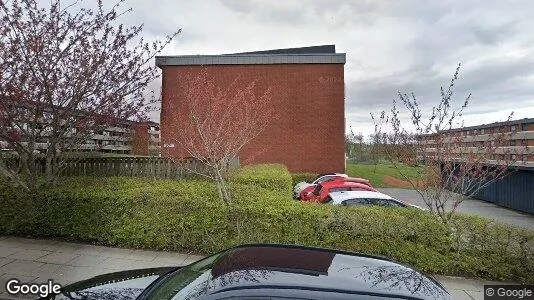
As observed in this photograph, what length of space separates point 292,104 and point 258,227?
1423 centimetres

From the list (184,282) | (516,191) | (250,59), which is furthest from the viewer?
(250,59)

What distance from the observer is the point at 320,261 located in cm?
252

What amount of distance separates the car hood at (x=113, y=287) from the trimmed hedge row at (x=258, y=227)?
8.21 feet

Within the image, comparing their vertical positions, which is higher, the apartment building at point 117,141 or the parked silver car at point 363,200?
the apartment building at point 117,141

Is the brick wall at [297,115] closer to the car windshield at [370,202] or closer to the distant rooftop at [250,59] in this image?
the distant rooftop at [250,59]

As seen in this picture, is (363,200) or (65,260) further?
(363,200)

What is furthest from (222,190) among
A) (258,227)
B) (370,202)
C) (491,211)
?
(491,211)

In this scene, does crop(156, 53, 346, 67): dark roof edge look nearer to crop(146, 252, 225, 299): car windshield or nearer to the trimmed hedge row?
the trimmed hedge row

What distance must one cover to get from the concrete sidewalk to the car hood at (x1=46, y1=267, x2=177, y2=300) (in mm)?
1683

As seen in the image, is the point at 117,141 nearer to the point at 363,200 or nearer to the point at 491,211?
the point at 363,200

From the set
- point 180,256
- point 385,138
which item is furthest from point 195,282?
point 385,138

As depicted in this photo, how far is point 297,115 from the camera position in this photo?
19578 mm

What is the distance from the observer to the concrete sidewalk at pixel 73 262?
488 cm

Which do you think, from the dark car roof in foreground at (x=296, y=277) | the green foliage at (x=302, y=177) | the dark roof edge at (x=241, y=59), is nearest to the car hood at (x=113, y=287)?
the dark car roof in foreground at (x=296, y=277)
